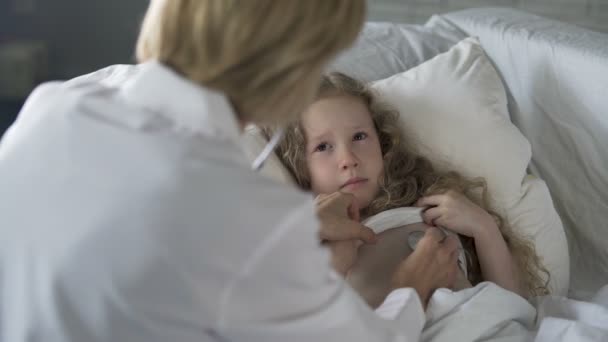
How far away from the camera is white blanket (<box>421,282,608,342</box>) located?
132cm

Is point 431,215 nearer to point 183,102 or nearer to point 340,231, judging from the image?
point 340,231

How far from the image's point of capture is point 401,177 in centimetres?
161

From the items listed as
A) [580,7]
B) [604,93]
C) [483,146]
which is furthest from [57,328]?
[580,7]

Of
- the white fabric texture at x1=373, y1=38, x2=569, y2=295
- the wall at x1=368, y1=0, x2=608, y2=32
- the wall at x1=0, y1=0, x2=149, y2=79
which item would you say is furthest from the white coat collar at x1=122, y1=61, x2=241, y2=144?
the wall at x1=0, y1=0, x2=149, y2=79

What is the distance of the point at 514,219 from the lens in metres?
1.68

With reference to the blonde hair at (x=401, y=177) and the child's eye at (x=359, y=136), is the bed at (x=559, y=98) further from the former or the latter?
the child's eye at (x=359, y=136)

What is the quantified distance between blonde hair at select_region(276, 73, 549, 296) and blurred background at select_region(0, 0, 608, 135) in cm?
119

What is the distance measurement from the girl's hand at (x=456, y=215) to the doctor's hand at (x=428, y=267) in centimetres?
14

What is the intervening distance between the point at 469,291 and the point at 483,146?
0.43 meters

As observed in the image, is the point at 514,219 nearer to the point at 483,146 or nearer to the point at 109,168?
the point at 483,146

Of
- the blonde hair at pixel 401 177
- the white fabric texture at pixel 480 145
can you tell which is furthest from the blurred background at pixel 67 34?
the blonde hair at pixel 401 177

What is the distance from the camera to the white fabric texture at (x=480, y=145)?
1.67 metres

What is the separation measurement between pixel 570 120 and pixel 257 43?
1148 mm

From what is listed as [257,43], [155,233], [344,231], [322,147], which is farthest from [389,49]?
[155,233]
